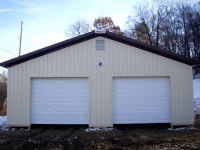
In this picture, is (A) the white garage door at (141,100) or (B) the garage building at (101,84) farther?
(A) the white garage door at (141,100)

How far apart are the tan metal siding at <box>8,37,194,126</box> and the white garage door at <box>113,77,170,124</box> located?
1.02ft

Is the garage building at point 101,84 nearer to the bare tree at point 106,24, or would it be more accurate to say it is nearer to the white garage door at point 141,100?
the white garage door at point 141,100

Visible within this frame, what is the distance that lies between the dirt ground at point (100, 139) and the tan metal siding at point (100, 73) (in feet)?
3.23

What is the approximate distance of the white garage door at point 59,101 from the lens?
1573cm

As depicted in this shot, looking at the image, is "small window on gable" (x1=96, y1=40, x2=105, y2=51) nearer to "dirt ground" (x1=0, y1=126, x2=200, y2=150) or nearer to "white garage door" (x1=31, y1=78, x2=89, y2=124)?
"white garage door" (x1=31, y1=78, x2=89, y2=124)

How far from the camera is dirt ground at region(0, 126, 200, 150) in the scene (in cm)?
1073

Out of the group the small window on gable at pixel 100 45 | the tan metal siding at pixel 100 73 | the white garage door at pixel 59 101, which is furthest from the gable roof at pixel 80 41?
the white garage door at pixel 59 101

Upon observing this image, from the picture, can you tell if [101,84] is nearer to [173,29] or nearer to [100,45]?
[100,45]

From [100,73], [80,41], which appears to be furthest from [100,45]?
[100,73]

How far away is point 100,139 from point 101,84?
154 inches

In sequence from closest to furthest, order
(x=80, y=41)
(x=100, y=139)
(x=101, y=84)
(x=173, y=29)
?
(x=100, y=139), (x=101, y=84), (x=80, y=41), (x=173, y=29)

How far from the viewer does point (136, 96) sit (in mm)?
15805

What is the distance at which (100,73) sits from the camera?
15633 mm

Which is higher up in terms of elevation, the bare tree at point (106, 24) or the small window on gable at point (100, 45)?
the bare tree at point (106, 24)
